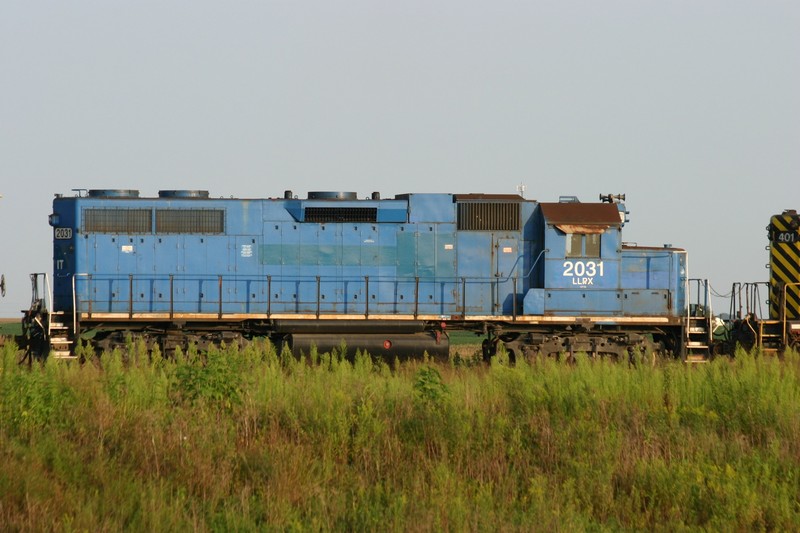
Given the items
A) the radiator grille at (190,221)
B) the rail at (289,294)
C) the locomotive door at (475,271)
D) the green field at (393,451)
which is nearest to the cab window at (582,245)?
the rail at (289,294)

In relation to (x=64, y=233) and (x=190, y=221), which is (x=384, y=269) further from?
(x=64, y=233)

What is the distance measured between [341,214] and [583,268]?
5165 mm

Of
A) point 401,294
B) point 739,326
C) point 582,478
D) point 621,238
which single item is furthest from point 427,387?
point 739,326

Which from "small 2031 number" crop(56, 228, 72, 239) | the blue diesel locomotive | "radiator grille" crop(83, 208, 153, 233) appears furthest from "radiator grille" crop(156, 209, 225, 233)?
"small 2031 number" crop(56, 228, 72, 239)

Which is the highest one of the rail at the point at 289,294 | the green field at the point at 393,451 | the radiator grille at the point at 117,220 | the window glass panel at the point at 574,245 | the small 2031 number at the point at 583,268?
the radiator grille at the point at 117,220

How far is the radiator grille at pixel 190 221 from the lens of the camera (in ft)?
63.8

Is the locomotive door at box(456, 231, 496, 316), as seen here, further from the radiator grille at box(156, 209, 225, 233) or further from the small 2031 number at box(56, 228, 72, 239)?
the small 2031 number at box(56, 228, 72, 239)

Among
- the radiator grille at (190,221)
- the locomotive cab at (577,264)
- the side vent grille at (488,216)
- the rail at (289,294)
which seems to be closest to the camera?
the rail at (289,294)

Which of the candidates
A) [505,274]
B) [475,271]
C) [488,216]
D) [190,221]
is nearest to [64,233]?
[190,221]

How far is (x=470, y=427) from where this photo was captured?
11617 mm

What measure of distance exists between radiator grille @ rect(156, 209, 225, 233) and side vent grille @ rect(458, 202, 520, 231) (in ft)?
16.5

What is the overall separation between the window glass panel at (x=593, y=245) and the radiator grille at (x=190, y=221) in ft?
24.9

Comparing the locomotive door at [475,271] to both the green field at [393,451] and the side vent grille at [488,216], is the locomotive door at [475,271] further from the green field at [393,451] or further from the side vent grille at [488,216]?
the green field at [393,451]

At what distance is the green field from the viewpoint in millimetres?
9172
